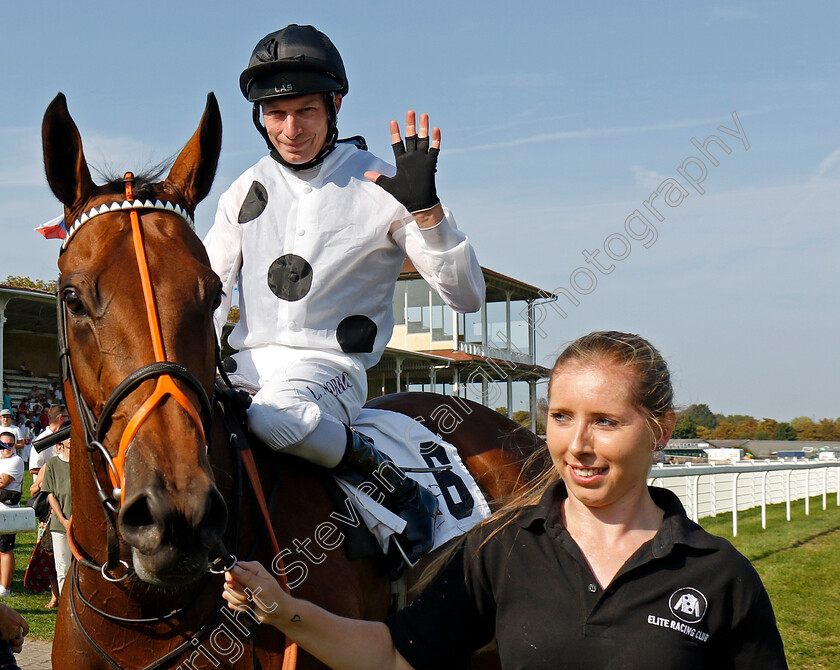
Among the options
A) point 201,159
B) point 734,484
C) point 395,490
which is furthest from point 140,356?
point 734,484

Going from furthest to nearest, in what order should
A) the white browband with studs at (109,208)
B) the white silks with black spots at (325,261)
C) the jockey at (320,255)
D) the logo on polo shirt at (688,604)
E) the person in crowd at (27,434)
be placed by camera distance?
the person in crowd at (27,434)
the white silks with black spots at (325,261)
the jockey at (320,255)
the white browband with studs at (109,208)
the logo on polo shirt at (688,604)

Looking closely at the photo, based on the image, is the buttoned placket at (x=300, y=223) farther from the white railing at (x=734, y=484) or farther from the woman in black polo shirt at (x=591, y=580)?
the white railing at (x=734, y=484)

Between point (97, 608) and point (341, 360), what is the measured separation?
1154mm

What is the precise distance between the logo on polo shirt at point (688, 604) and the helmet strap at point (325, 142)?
86.8 inches

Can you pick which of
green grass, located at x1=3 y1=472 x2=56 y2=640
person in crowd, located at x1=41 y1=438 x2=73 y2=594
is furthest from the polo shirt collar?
green grass, located at x1=3 y1=472 x2=56 y2=640

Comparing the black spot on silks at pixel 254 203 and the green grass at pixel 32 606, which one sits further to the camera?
the green grass at pixel 32 606

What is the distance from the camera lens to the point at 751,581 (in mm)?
1666

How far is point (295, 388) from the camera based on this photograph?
2.84 meters

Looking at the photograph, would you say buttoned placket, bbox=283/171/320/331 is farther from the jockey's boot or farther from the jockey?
the jockey's boot

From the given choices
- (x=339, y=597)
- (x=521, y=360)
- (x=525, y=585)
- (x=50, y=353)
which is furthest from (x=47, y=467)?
(x=521, y=360)

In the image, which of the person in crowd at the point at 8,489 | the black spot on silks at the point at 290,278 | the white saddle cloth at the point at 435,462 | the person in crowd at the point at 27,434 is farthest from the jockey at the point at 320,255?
the person in crowd at the point at 27,434

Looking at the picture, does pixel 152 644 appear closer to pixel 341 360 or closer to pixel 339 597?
pixel 339 597

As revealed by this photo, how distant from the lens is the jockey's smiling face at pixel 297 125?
3.18 m

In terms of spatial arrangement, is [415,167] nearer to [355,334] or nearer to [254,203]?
[355,334]
